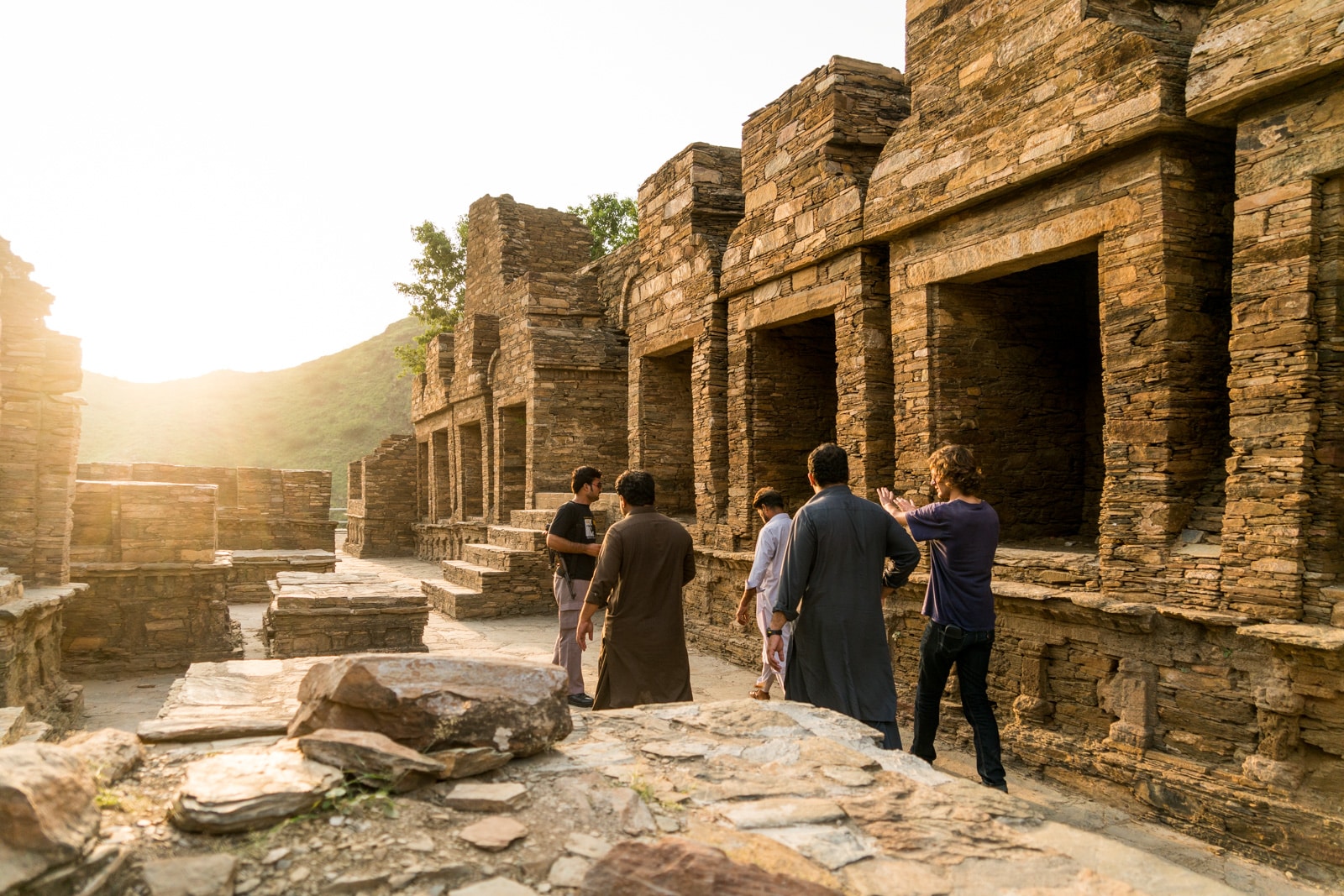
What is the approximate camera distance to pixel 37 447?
8.02 metres

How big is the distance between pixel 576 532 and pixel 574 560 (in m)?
0.23

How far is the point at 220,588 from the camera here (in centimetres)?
948

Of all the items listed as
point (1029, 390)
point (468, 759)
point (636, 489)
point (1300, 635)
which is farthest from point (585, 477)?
point (1300, 635)

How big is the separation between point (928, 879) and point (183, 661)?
8.86 metres

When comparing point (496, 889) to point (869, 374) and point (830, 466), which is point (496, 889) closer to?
point (830, 466)

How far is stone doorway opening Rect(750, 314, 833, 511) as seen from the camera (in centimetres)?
916

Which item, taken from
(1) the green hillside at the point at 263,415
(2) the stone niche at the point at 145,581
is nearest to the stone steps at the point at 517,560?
(2) the stone niche at the point at 145,581

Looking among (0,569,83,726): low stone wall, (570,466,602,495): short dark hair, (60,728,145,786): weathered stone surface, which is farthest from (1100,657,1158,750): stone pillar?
(0,569,83,726): low stone wall

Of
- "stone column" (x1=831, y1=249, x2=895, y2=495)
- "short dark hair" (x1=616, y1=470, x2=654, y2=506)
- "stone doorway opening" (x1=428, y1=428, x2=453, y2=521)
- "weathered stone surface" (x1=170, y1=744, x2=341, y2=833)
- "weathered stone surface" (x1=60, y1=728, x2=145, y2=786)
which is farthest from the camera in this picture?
"stone doorway opening" (x1=428, y1=428, x2=453, y2=521)

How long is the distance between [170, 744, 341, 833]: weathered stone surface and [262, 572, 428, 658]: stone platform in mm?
4942

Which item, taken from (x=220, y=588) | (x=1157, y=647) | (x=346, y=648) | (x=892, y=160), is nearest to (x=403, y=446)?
(x=220, y=588)

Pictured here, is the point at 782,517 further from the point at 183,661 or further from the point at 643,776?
the point at 183,661

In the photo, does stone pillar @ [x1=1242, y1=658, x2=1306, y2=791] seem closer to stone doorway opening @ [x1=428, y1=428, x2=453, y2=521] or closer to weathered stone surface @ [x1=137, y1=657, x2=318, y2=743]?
weathered stone surface @ [x1=137, y1=657, x2=318, y2=743]

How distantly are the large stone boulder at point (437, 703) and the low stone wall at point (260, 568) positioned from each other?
11088 millimetres
